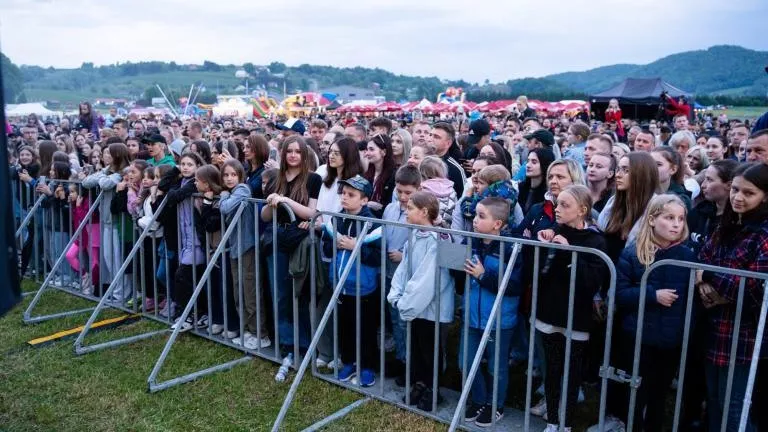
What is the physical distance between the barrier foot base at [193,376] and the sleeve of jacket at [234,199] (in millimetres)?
1407

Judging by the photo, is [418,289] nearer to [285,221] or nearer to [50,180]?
[285,221]

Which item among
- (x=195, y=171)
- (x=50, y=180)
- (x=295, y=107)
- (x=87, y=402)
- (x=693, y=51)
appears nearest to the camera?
(x=87, y=402)

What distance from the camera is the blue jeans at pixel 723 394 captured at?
3.66 m

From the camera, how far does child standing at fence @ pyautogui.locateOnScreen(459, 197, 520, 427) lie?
4.27 meters

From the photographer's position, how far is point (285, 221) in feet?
18.1

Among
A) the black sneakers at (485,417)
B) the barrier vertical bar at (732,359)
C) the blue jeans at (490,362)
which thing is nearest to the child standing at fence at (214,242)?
the blue jeans at (490,362)

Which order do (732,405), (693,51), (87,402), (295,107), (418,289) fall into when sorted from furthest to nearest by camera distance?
(693,51)
(295,107)
(87,402)
(418,289)
(732,405)

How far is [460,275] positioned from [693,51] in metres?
220

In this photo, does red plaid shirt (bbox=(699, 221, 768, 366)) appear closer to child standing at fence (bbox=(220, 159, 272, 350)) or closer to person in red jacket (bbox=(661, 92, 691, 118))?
child standing at fence (bbox=(220, 159, 272, 350))

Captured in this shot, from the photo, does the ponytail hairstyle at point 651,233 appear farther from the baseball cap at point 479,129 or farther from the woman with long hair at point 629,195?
the baseball cap at point 479,129

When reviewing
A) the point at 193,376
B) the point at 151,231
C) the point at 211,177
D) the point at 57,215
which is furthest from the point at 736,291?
the point at 57,215

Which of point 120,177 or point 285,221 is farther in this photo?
point 120,177

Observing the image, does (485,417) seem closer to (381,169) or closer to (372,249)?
(372,249)

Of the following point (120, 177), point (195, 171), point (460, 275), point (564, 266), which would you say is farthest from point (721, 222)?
point (120, 177)
